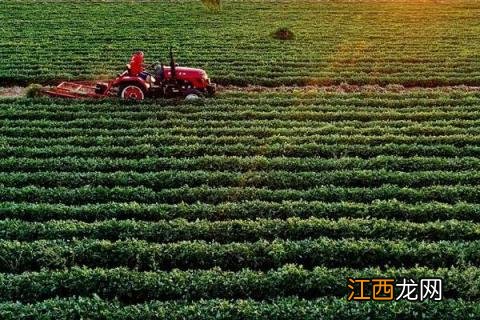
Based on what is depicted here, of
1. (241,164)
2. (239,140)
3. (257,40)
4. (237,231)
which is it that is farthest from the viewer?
(257,40)

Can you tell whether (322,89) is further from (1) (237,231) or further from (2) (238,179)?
(1) (237,231)

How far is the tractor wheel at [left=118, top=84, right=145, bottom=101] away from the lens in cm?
1759

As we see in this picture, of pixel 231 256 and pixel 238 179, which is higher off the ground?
pixel 238 179

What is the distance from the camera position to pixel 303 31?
31.4 meters

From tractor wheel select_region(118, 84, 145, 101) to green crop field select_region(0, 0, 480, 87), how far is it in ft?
15.1

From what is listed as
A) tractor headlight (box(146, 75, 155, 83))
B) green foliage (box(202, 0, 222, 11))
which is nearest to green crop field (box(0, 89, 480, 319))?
tractor headlight (box(146, 75, 155, 83))

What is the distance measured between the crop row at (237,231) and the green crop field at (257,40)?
1206cm

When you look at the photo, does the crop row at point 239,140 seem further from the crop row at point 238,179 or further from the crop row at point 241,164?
the crop row at point 238,179

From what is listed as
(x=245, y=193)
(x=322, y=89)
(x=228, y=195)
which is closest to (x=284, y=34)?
(x=322, y=89)

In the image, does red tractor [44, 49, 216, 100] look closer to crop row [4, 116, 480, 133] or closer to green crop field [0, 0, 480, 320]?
green crop field [0, 0, 480, 320]

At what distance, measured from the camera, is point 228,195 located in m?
11.7

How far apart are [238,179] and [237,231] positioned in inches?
92.9

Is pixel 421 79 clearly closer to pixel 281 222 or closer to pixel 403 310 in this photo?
pixel 281 222

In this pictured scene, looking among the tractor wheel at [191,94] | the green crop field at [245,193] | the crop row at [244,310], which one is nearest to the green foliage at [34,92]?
the green crop field at [245,193]
